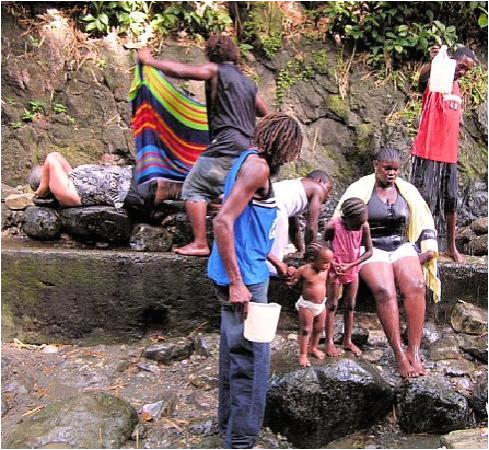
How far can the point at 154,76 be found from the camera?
15.3ft

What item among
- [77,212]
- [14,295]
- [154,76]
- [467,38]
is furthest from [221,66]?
[467,38]

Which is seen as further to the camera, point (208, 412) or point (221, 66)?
point (221, 66)

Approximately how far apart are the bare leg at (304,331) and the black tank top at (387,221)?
3.01 ft

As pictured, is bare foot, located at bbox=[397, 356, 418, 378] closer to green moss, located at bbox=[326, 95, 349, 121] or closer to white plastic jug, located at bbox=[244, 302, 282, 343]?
white plastic jug, located at bbox=[244, 302, 282, 343]

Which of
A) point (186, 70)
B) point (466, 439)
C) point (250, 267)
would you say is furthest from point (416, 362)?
point (186, 70)

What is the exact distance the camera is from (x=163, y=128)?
4844 mm

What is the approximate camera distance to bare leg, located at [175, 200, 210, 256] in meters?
4.35

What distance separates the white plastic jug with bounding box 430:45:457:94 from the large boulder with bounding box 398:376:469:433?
2.43 m

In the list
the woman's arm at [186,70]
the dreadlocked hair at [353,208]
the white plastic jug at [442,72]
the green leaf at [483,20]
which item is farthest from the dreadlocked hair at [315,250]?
the green leaf at [483,20]

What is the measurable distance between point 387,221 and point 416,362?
3.40 feet

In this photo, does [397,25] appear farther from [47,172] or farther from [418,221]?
[47,172]

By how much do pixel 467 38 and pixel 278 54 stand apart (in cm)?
247

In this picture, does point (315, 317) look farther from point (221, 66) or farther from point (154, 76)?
point (154, 76)

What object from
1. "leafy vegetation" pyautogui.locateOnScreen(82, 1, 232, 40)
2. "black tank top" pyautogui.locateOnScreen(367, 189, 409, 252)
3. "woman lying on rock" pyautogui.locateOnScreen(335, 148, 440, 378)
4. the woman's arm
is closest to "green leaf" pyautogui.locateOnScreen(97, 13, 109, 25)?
"leafy vegetation" pyautogui.locateOnScreen(82, 1, 232, 40)
